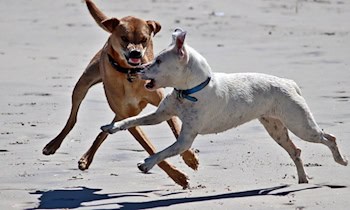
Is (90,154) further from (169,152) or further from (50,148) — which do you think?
(169,152)

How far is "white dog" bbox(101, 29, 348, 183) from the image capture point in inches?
285

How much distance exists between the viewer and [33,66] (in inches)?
514

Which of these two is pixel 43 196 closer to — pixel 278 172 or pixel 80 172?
pixel 80 172

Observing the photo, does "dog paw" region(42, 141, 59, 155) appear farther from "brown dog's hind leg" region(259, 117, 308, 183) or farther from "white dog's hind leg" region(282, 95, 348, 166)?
"white dog's hind leg" region(282, 95, 348, 166)

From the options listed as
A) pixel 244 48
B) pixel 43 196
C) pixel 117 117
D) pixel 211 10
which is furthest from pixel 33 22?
pixel 43 196

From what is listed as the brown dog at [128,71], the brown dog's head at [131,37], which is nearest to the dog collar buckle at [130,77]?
the brown dog at [128,71]

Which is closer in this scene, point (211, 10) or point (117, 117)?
point (117, 117)

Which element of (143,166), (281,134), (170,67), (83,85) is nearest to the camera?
(143,166)

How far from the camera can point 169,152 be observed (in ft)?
23.6

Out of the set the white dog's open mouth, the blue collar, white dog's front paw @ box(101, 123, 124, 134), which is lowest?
white dog's front paw @ box(101, 123, 124, 134)

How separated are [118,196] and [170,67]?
3.35 feet

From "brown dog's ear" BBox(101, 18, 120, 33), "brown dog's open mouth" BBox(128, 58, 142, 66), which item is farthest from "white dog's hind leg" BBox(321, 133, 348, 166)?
"brown dog's ear" BBox(101, 18, 120, 33)

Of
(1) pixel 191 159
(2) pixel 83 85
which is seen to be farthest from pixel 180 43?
(2) pixel 83 85

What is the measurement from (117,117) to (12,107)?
2.39 m
